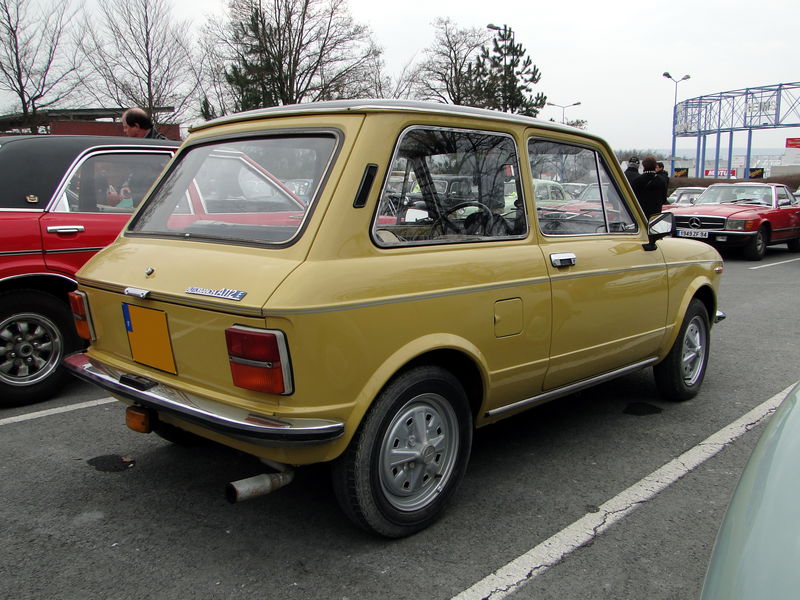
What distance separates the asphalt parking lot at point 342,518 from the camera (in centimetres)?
259

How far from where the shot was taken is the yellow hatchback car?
8.11 feet

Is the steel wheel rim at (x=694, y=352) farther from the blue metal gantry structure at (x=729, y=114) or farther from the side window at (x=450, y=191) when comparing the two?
the blue metal gantry structure at (x=729, y=114)

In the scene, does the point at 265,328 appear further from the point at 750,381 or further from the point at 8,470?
the point at 750,381

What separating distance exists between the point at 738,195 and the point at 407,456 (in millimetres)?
15391

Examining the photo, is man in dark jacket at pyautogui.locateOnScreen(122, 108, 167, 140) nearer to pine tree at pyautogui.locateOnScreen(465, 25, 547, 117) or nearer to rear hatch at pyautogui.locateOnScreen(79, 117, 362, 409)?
rear hatch at pyautogui.locateOnScreen(79, 117, 362, 409)

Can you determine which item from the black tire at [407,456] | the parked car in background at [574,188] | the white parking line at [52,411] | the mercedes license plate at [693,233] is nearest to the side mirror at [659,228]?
the parked car in background at [574,188]

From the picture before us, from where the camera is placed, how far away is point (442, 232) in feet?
10.1

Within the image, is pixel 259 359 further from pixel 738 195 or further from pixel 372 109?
pixel 738 195

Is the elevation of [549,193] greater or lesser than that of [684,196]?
greater

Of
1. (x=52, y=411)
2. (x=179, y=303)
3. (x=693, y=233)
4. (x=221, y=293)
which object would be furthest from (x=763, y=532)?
(x=693, y=233)

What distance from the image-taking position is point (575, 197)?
12.7 feet

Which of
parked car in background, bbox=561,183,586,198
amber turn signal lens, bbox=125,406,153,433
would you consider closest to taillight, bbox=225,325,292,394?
amber turn signal lens, bbox=125,406,153,433

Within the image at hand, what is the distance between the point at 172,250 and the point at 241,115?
0.79 meters

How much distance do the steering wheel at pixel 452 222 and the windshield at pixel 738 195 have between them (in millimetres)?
14275
